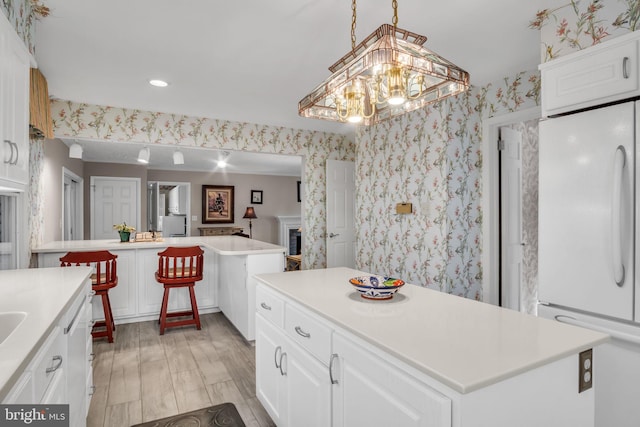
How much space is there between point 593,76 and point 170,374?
324cm

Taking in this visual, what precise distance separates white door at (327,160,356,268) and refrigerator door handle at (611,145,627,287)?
Result: 3645 mm

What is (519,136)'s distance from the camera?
3.61m

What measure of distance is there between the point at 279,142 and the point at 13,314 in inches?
156

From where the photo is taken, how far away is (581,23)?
202cm

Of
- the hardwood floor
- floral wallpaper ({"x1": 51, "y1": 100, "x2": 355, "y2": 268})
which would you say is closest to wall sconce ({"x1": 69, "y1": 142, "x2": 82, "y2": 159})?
floral wallpaper ({"x1": 51, "y1": 100, "x2": 355, "y2": 268})

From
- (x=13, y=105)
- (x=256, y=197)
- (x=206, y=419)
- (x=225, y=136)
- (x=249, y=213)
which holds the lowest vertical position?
(x=206, y=419)

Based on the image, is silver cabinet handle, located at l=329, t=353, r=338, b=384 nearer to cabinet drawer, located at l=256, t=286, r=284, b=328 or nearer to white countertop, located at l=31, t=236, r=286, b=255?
cabinet drawer, located at l=256, t=286, r=284, b=328

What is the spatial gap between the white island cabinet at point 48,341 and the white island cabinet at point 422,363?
0.88m

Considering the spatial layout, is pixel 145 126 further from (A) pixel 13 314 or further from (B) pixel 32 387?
(B) pixel 32 387

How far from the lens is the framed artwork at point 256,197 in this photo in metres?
9.14

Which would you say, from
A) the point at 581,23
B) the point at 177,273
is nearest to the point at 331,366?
the point at 581,23

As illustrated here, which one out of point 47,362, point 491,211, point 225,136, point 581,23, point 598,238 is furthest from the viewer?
point 225,136

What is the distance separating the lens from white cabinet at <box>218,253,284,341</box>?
331cm

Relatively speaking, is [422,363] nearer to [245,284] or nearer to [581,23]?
→ [581,23]
